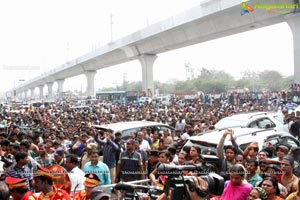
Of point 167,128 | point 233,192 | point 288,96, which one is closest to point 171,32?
point 288,96

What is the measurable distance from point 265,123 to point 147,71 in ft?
101

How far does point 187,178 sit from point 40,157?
5.15 metres

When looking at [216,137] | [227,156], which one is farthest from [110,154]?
[227,156]

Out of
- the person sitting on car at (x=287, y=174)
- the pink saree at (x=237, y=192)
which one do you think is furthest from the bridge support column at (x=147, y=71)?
the pink saree at (x=237, y=192)

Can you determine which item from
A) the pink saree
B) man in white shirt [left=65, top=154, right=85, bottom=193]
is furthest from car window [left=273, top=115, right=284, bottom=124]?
the pink saree

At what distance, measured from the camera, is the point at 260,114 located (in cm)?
1109

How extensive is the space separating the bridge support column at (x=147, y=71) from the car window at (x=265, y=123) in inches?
1145

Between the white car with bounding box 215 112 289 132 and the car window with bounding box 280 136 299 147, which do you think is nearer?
the car window with bounding box 280 136 299 147

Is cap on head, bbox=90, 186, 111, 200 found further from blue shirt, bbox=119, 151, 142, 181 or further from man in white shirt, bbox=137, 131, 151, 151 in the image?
man in white shirt, bbox=137, 131, 151, 151

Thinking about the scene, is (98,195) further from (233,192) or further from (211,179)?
(233,192)

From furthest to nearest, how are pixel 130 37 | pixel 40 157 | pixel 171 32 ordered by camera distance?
pixel 130 37 < pixel 171 32 < pixel 40 157

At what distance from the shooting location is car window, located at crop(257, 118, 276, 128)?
1075 cm

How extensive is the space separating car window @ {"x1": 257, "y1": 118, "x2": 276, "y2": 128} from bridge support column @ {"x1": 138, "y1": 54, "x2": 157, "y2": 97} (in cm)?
2908

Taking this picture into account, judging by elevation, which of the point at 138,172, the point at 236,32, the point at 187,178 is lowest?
the point at 138,172
